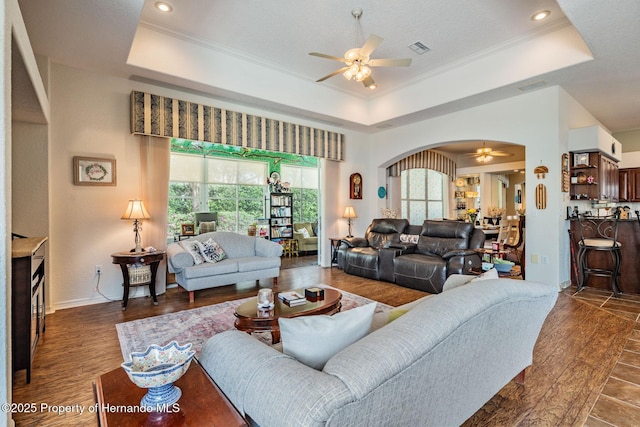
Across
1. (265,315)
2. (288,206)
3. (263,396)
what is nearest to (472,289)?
(263,396)

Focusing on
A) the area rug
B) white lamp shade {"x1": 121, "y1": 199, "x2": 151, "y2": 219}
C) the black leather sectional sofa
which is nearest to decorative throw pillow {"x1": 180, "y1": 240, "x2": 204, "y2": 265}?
white lamp shade {"x1": 121, "y1": 199, "x2": 151, "y2": 219}

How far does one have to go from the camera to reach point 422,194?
9820 millimetres

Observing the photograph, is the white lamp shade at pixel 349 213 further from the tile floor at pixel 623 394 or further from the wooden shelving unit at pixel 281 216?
the tile floor at pixel 623 394

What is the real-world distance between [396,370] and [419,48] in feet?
15.0

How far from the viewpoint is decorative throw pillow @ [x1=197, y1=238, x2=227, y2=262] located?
4.39 meters

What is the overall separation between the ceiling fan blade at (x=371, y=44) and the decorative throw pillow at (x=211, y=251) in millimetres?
3244

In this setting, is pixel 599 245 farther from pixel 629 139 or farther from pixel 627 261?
pixel 629 139

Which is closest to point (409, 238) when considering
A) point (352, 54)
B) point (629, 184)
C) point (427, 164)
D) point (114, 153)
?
point (352, 54)

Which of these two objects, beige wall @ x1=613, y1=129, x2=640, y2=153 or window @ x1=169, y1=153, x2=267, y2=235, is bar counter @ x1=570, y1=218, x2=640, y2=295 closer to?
beige wall @ x1=613, y1=129, x2=640, y2=153

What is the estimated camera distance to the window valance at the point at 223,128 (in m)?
4.20

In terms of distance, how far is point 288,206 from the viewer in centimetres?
849

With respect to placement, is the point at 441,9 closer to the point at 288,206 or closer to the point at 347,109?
the point at 347,109

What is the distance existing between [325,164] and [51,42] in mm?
4488

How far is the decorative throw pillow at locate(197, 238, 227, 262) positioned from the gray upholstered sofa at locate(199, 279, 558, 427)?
3240 millimetres
